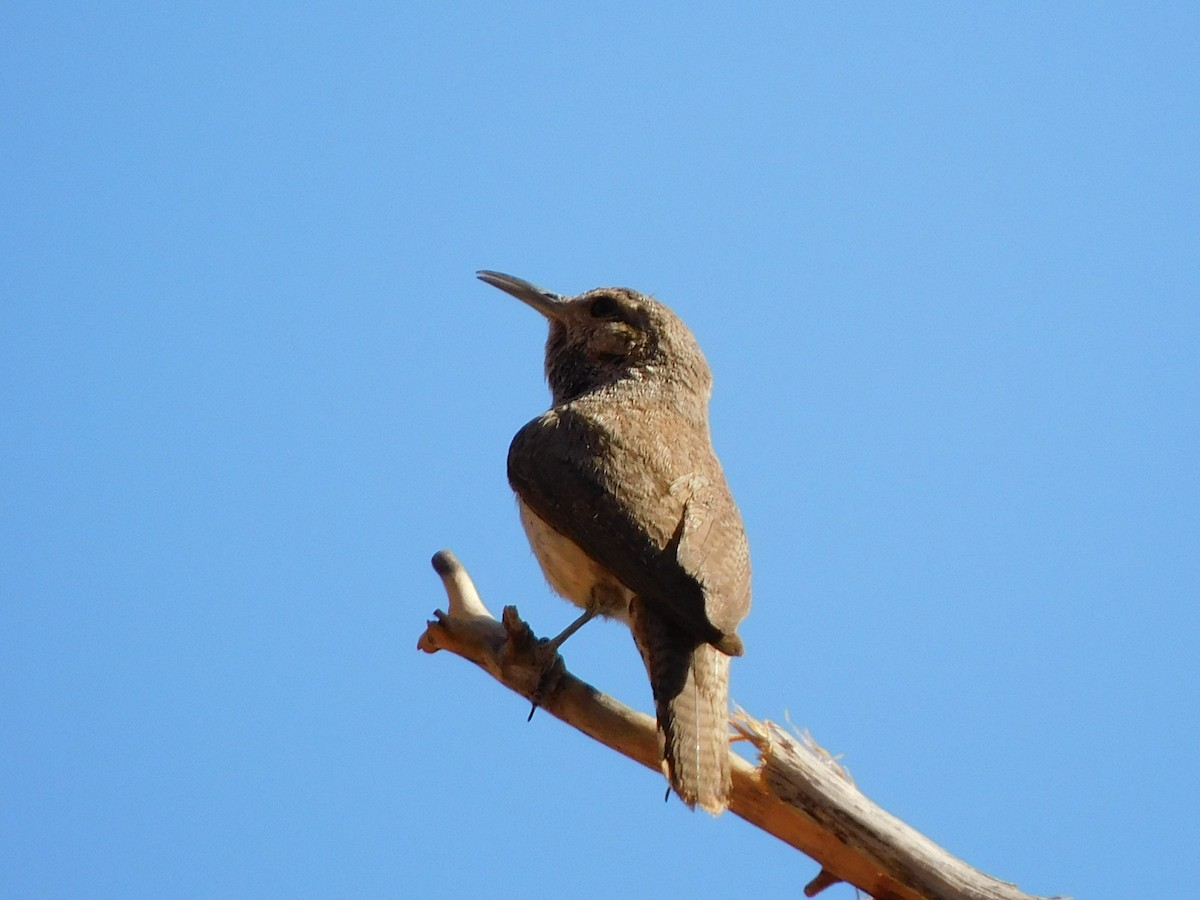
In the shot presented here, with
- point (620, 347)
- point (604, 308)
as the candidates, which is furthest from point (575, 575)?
point (604, 308)

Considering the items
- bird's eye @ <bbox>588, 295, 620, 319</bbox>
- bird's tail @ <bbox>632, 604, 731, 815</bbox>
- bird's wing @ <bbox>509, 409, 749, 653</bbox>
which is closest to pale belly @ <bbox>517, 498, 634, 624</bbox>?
bird's wing @ <bbox>509, 409, 749, 653</bbox>

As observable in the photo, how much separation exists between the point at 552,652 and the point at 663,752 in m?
0.87

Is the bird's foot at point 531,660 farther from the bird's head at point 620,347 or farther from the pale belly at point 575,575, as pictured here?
the bird's head at point 620,347

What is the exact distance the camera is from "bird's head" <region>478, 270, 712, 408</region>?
290 inches

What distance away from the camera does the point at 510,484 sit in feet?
21.4

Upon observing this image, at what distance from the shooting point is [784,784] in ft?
17.5

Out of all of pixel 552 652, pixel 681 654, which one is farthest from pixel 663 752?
pixel 552 652

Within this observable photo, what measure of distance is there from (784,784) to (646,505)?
1283 mm

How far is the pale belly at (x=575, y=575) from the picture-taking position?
238 inches

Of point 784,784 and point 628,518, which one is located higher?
point 628,518

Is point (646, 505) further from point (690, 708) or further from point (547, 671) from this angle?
point (690, 708)

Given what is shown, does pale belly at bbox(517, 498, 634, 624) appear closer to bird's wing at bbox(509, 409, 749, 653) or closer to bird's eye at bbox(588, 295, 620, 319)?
bird's wing at bbox(509, 409, 749, 653)

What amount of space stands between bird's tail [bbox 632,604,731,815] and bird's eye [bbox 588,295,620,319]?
2.40m

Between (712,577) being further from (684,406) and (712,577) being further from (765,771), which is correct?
(684,406)
